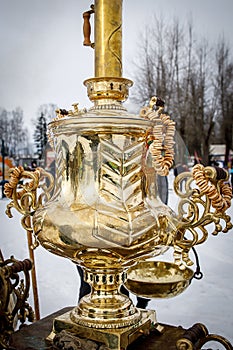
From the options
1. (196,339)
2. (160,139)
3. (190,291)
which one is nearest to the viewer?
(196,339)

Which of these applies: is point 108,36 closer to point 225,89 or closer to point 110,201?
point 110,201

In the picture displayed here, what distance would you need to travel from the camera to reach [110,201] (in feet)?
3.12

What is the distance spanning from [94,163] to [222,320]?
1.85 meters

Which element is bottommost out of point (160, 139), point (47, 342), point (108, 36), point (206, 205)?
point (47, 342)

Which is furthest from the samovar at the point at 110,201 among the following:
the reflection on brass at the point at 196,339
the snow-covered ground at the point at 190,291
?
the snow-covered ground at the point at 190,291

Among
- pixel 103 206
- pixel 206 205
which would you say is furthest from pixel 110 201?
pixel 206 205

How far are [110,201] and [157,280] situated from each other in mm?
432

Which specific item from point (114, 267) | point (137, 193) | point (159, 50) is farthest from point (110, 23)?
point (159, 50)

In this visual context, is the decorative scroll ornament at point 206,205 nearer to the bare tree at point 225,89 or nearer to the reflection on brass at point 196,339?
the reflection on brass at point 196,339

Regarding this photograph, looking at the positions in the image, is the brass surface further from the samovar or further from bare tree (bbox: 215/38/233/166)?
bare tree (bbox: 215/38/233/166)

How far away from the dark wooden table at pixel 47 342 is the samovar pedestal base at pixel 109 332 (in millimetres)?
21

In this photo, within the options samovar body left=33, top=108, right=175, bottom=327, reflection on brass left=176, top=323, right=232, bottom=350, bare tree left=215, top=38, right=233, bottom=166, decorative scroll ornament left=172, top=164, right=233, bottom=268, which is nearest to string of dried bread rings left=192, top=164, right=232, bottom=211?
decorative scroll ornament left=172, top=164, right=233, bottom=268

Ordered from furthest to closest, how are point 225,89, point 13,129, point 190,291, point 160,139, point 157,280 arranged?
1. point 13,129
2. point 225,89
3. point 190,291
4. point 157,280
5. point 160,139

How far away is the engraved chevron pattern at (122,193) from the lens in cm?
91
